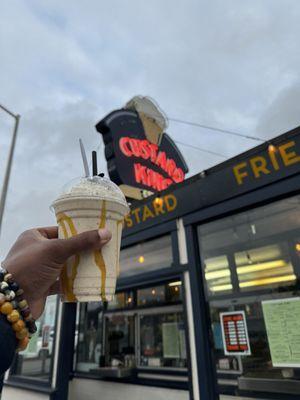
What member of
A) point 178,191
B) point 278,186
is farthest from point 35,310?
point 178,191

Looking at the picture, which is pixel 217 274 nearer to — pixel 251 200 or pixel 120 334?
pixel 251 200

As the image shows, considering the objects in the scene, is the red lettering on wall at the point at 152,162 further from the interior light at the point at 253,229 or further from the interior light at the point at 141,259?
the interior light at the point at 253,229

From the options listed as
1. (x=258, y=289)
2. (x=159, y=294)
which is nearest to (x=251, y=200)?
(x=258, y=289)

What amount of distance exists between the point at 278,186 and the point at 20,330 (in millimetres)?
3037

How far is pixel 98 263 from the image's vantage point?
117 cm

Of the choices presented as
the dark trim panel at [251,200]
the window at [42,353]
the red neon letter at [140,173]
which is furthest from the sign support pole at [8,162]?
the dark trim panel at [251,200]

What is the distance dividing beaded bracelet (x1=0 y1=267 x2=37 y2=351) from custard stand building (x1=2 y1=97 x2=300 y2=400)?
9.54 ft

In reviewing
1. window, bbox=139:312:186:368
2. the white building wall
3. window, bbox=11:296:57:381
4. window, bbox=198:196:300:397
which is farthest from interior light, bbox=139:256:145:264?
the white building wall

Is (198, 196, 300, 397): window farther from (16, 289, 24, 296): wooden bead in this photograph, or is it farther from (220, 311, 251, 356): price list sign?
(16, 289, 24, 296): wooden bead

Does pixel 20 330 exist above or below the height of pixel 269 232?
below

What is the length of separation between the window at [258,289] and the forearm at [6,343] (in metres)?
2.96

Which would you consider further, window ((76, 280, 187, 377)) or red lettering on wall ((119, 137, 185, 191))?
red lettering on wall ((119, 137, 185, 191))

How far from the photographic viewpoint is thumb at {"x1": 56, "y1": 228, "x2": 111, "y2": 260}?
1055 millimetres

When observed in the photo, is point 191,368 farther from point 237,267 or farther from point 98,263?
point 98,263
